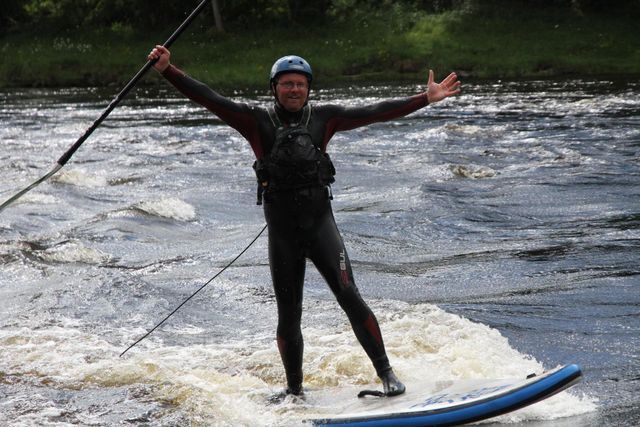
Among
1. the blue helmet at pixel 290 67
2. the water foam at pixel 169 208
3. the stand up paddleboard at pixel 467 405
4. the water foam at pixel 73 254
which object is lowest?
the water foam at pixel 73 254

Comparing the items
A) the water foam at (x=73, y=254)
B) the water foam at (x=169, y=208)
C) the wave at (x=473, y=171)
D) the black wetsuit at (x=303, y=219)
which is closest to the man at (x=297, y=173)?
the black wetsuit at (x=303, y=219)

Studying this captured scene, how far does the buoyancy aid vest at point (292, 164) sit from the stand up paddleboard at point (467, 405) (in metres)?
1.64

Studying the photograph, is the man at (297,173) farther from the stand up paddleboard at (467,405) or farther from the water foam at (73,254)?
the water foam at (73,254)

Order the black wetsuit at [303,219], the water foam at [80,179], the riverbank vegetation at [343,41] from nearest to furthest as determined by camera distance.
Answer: the black wetsuit at [303,219]
the water foam at [80,179]
the riverbank vegetation at [343,41]

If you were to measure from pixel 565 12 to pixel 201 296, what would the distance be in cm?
3621

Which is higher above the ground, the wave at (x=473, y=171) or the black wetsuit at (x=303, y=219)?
the black wetsuit at (x=303, y=219)

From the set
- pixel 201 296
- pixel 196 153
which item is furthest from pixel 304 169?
pixel 196 153

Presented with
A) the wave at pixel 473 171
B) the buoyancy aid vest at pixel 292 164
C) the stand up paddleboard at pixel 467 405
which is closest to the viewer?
the stand up paddleboard at pixel 467 405

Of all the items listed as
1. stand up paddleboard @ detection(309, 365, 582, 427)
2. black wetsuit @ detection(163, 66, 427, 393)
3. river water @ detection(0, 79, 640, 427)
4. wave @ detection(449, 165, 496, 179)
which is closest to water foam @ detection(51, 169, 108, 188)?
river water @ detection(0, 79, 640, 427)

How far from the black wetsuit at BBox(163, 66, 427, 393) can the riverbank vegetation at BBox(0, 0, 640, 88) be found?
3032cm

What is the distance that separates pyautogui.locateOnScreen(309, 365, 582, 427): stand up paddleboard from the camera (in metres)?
5.61

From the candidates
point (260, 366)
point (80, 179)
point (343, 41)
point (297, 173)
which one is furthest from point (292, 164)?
point (343, 41)

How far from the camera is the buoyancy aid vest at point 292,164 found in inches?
256

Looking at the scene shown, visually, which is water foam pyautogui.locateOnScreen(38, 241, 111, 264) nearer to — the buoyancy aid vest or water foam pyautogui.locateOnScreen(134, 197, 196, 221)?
water foam pyautogui.locateOnScreen(134, 197, 196, 221)
